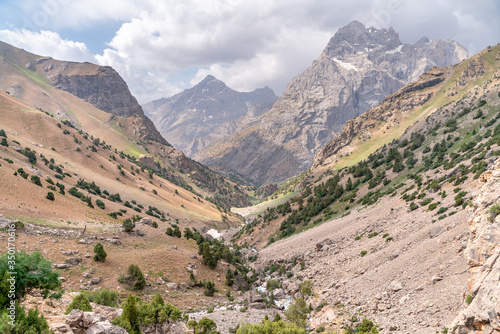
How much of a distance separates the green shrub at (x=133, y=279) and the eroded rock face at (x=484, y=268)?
29.4 meters

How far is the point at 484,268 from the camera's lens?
1402 centimetres

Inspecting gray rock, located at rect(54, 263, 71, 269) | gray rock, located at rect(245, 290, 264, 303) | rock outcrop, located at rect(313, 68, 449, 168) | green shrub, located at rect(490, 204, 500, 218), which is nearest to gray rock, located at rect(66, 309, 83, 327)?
gray rock, located at rect(54, 263, 71, 269)

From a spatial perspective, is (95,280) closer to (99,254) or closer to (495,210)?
(99,254)

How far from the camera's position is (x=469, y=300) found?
46.0 ft

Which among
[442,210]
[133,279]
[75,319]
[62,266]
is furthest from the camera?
[442,210]

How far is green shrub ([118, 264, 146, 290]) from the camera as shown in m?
30.5

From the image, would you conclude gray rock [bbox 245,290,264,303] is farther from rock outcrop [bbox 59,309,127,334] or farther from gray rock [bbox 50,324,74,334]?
gray rock [bbox 50,324,74,334]

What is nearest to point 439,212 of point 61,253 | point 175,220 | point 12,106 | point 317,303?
point 317,303

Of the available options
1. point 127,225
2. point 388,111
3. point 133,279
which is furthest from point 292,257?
point 388,111

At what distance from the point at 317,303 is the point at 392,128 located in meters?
161

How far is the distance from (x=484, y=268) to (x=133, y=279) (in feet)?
106

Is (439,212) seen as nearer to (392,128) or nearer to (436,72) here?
(392,128)

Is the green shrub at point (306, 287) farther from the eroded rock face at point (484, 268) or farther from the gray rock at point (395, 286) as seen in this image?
the eroded rock face at point (484, 268)

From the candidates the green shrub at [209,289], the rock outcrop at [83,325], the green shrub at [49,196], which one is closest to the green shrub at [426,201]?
the green shrub at [209,289]
